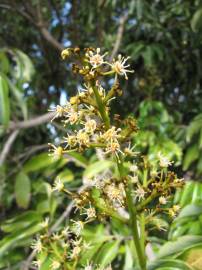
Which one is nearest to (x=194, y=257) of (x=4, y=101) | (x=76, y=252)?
(x=76, y=252)

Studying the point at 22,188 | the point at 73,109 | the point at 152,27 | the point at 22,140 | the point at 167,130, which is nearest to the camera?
the point at 73,109

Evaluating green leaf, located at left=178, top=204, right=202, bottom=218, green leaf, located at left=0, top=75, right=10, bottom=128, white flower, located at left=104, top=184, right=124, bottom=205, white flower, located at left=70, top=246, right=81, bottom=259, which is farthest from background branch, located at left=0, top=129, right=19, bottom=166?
white flower, located at left=104, top=184, right=124, bottom=205

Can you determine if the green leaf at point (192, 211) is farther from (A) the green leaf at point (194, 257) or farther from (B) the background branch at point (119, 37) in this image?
(B) the background branch at point (119, 37)

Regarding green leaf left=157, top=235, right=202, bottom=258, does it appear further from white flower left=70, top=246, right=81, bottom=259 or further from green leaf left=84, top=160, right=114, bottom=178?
green leaf left=84, top=160, right=114, bottom=178

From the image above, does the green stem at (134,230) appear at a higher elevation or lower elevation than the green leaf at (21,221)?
lower

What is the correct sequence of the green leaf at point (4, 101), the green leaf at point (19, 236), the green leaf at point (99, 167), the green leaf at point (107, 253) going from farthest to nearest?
the green leaf at point (99, 167)
the green leaf at point (19, 236)
the green leaf at point (107, 253)
the green leaf at point (4, 101)

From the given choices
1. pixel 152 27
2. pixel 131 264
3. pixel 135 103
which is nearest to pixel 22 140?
pixel 135 103

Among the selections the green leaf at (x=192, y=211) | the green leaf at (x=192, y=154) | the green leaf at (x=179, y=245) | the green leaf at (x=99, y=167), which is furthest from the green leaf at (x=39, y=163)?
the green leaf at (x=179, y=245)

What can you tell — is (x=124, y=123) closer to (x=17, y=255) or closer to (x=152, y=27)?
(x=17, y=255)
